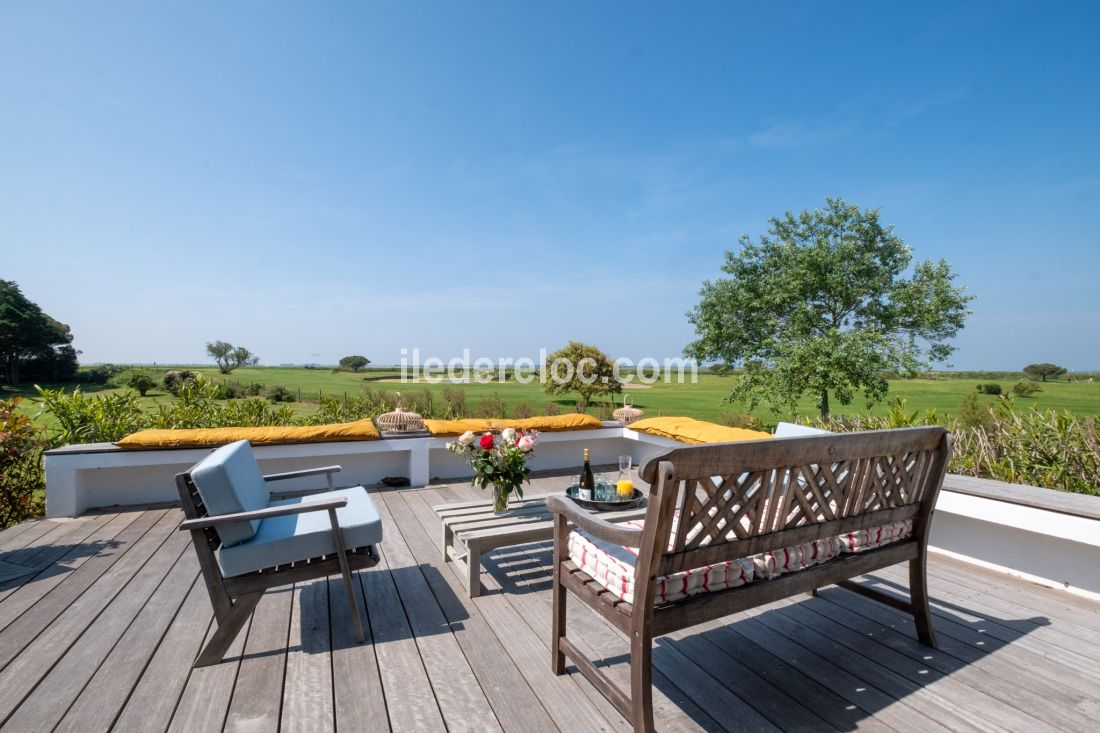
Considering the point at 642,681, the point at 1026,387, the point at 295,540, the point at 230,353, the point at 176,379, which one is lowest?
the point at 642,681

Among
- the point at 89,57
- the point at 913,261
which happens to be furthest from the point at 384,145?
the point at 913,261

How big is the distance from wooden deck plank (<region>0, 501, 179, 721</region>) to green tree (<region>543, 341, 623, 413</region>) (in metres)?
11.9

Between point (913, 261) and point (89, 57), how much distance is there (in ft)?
45.3

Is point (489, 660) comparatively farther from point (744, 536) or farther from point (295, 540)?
point (744, 536)

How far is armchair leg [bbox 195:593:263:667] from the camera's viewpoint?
1.85m

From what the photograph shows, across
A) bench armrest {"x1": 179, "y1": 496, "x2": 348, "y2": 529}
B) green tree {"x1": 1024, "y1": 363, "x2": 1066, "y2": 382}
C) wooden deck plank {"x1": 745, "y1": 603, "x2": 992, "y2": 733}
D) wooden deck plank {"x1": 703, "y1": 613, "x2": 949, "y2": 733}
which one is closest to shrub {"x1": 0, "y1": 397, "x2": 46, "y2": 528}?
bench armrest {"x1": 179, "y1": 496, "x2": 348, "y2": 529}

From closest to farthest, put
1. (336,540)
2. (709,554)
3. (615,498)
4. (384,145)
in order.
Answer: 1. (709,554)
2. (336,540)
3. (615,498)
4. (384,145)

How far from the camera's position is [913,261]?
424 inches

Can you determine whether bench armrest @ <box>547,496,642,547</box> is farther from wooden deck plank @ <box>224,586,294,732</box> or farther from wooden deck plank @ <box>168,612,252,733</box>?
wooden deck plank @ <box>168,612,252,733</box>

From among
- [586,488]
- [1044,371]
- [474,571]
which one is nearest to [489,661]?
[474,571]

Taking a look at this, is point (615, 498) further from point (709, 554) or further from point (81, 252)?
point (81, 252)

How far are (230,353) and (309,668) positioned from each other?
967 centimetres

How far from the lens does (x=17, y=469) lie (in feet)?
13.0

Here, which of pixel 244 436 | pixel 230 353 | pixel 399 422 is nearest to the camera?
pixel 244 436
